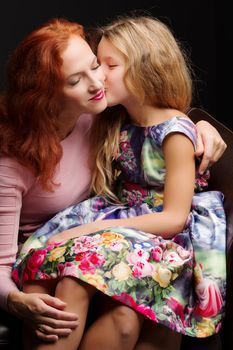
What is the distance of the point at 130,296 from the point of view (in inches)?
83.8

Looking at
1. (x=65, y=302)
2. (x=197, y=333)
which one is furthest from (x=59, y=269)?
(x=197, y=333)

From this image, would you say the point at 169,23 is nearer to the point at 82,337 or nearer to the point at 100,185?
the point at 100,185

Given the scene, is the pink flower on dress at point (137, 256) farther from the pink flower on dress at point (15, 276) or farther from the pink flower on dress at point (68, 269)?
the pink flower on dress at point (15, 276)

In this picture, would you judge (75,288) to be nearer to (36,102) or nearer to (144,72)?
(36,102)

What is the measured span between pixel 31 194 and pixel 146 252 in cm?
39

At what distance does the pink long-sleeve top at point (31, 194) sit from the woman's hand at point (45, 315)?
0.27 feet

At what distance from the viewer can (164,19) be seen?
3676 millimetres

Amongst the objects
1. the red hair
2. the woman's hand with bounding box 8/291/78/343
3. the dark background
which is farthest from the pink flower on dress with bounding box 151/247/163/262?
the dark background

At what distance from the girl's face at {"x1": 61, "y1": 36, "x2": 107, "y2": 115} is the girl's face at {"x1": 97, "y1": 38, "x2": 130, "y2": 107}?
0.13 ft

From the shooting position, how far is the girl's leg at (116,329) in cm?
212

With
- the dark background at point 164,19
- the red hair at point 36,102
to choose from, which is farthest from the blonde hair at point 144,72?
the dark background at point 164,19

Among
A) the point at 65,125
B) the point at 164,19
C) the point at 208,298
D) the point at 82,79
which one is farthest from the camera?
the point at 164,19

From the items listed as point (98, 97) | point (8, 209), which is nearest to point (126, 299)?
point (8, 209)

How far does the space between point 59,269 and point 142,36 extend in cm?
67
